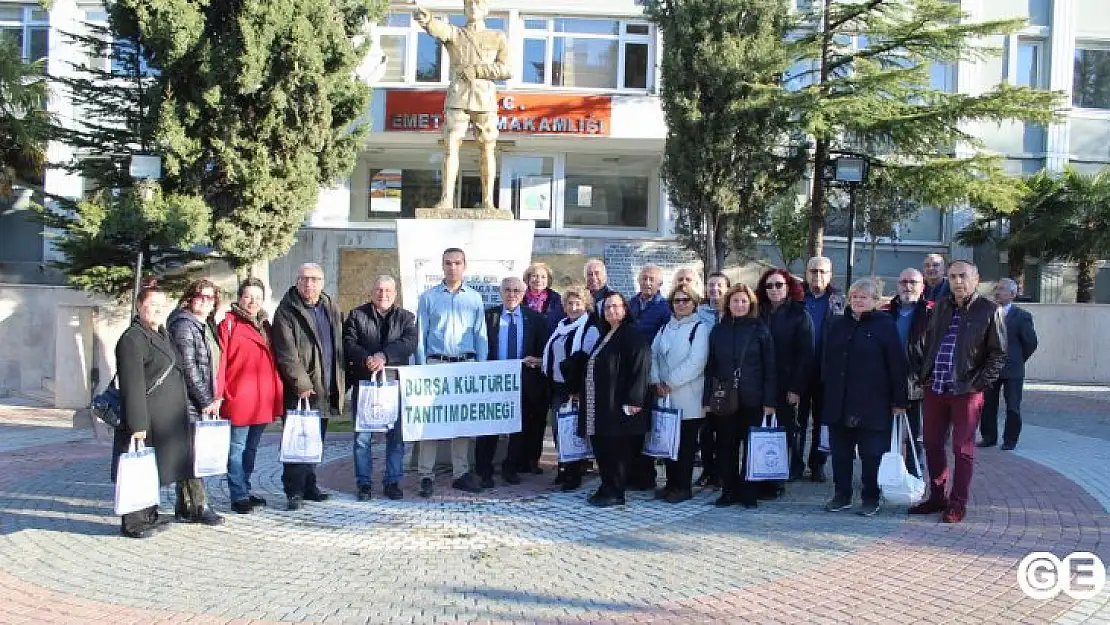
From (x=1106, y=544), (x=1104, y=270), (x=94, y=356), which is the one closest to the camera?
(x=1106, y=544)

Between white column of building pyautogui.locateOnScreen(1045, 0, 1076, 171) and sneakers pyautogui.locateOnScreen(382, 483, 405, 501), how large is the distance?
21046mm

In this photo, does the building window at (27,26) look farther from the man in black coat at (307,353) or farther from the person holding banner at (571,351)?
the person holding banner at (571,351)

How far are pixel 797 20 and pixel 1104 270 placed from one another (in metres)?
13.2

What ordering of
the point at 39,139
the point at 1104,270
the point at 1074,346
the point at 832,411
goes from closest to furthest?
the point at 832,411 < the point at 39,139 < the point at 1074,346 < the point at 1104,270

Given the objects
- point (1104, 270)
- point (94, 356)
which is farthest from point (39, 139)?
point (1104, 270)

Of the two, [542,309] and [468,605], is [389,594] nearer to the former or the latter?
[468,605]

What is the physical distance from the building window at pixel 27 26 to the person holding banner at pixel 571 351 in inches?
795

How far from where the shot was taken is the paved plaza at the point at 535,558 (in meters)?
4.53

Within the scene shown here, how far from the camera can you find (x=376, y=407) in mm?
6781

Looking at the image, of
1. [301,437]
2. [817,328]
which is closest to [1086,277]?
[817,328]

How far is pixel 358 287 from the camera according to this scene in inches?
798

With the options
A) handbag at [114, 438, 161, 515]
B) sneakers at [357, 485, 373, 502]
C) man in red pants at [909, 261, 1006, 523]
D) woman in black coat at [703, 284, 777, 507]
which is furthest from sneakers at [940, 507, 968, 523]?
handbag at [114, 438, 161, 515]

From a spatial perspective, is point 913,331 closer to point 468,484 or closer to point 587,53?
point 468,484

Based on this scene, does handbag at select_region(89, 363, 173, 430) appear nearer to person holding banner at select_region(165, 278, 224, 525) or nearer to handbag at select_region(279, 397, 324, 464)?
person holding banner at select_region(165, 278, 224, 525)
